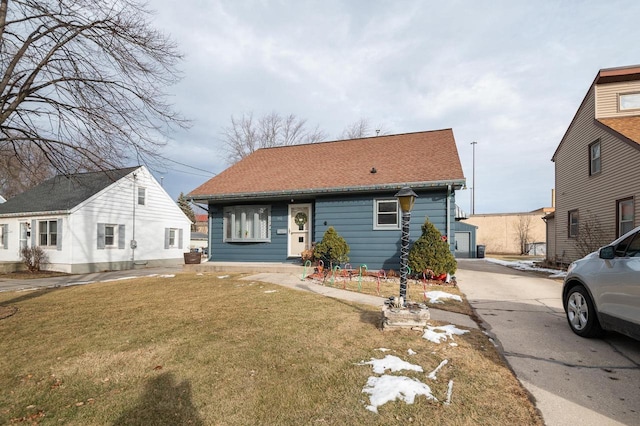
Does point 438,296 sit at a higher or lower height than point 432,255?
lower

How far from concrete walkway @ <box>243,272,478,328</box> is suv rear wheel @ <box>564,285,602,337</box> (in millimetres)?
1313

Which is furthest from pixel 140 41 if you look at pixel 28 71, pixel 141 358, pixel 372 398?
pixel 372 398

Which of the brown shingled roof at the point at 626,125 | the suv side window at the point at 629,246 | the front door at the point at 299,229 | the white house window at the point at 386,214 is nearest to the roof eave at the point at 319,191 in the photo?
the white house window at the point at 386,214

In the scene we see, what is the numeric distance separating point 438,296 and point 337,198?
514 cm

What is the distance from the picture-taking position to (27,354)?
4223mm

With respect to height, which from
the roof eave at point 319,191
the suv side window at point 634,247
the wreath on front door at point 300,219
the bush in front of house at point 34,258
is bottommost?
the bush in front of house at point 34,258

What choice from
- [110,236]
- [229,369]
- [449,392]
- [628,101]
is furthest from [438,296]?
[110,236]

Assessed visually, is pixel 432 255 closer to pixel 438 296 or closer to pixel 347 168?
pixel 438 296

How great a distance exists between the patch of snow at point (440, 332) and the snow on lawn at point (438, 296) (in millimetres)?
1980

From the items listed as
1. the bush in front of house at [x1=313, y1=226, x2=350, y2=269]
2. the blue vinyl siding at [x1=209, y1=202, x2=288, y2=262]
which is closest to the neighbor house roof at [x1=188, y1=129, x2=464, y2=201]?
the blue vinyl siding at [x1=209, y1=202, x2=288, y2=262]

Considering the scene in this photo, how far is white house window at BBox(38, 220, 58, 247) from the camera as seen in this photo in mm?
16047

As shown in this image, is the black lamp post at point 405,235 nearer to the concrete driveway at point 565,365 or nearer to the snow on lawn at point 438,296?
the concrete driveway at point 565,365

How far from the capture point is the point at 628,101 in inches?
489

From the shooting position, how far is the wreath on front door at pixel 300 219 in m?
12.2
